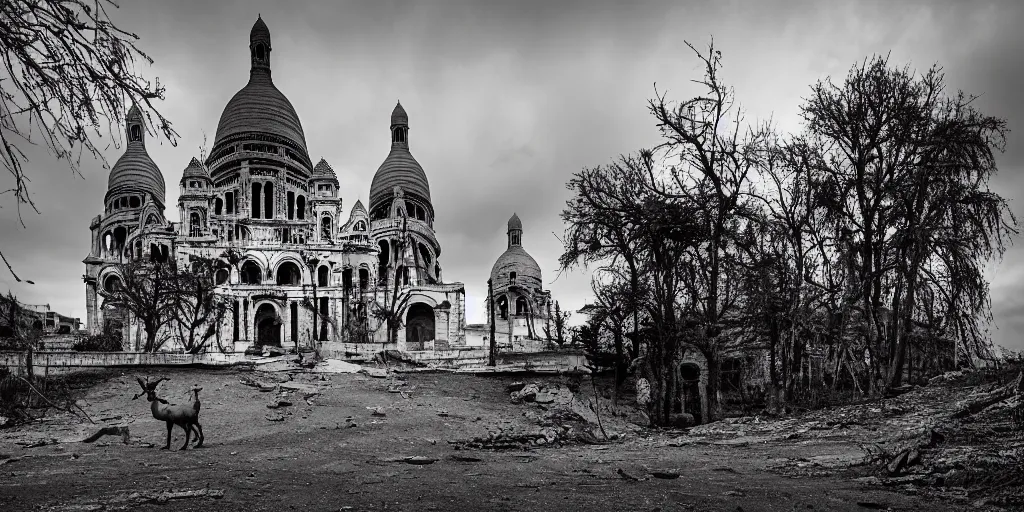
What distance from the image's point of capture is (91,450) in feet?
46.3

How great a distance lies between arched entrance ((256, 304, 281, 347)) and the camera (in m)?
50.8

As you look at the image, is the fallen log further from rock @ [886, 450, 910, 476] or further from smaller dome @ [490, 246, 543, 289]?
smaller dome @ [490, 246, 543, 289]

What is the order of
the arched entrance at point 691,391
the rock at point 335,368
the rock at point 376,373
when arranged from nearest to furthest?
1. the arched entrance at point 691,391
2. the rock at point 376,373
3. the rock at point 335,368

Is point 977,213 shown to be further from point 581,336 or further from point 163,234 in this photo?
point 163,234

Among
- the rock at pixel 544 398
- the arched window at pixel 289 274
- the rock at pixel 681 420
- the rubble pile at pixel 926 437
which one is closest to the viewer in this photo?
the rubble pile at pixel 926 437

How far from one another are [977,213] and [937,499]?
492 inches

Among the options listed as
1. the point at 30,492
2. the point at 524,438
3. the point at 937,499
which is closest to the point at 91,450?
the point at 30,492

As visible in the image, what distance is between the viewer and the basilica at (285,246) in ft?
166

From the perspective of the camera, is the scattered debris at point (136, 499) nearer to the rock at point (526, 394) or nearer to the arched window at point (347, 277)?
the rock at point (526, 394)

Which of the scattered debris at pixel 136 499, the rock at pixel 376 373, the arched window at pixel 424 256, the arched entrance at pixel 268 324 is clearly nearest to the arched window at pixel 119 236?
the arched entrance at pixel 268 324

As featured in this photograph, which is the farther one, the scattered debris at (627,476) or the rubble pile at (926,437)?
the scattered debris at (627,476)

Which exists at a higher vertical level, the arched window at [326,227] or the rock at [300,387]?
the arched window at [326,227]

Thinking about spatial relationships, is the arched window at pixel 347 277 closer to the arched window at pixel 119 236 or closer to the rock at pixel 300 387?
the arched window at pixel 119 236

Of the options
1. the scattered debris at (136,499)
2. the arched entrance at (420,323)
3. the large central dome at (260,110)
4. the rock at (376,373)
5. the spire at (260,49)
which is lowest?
the scattered debris at (136,499)
